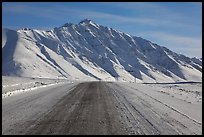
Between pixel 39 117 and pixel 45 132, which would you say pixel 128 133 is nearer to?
pixel 45 132

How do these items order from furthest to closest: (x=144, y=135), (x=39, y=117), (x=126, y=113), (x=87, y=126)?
(x=126, y=113) < (x=39, y=117) < (x=87, y=126) < (x=144, y=135)

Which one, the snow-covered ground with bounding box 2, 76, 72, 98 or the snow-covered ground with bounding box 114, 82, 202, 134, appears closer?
the snow-covered ground with bounding box 114, 82, 202, 134

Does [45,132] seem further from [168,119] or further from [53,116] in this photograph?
[168,119]

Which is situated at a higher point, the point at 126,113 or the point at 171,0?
the point at 171,0

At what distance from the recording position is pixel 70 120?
53.3 feet

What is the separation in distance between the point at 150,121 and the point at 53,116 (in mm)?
4377

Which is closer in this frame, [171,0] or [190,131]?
[190,131]

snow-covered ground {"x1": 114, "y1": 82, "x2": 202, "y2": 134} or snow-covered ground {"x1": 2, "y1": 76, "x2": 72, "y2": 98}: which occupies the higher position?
snow-covered ground {"x1": 2, "y1": 76, "x2": 72, "y2": 98}

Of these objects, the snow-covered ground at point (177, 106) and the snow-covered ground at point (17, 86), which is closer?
the snow-covered ground at point (177, 106)

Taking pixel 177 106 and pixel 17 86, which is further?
pixel 17 86

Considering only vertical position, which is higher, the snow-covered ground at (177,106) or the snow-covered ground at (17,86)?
the snow-covered ground at (17,86)

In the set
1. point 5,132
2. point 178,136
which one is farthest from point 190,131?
point 5,132

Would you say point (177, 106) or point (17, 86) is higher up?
point (17, 86)

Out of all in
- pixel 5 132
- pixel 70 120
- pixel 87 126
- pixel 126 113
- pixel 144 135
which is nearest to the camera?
pixel 144 135
